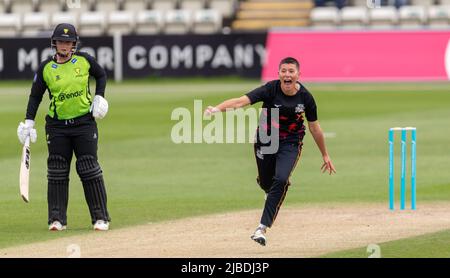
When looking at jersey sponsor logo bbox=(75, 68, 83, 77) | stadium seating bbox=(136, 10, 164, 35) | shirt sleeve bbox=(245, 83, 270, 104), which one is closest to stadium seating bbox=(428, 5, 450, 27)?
stadium seating bbox=(136, 10, 164, 35)

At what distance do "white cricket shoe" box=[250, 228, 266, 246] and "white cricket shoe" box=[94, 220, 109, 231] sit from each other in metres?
1.72

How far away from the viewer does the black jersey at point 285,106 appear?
11055 mm

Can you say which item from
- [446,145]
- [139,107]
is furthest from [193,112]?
[446,145]

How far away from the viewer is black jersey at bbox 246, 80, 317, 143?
11.1m

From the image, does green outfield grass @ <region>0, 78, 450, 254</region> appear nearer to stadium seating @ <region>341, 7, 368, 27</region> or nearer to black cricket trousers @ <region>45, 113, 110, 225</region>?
black cricket trousers @ <region>45, 113, 110, 225</region>

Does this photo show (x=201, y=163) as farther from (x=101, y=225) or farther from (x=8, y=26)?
(x=8, y=26)

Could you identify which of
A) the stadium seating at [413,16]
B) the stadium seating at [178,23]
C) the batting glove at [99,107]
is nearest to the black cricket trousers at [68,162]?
the batting glove at [99,107]

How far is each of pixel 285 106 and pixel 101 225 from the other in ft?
7.34

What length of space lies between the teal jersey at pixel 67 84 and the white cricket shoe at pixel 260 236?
224 cm

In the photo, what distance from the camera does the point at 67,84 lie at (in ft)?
38.5

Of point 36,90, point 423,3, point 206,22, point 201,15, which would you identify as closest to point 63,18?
point 201,15

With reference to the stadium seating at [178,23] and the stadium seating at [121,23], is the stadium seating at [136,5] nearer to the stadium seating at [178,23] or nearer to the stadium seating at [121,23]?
the stadium seating at [121,23]
